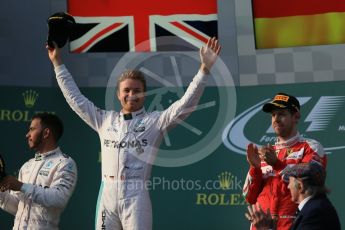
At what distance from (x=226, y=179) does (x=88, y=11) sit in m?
2.08

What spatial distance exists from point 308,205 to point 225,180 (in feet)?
9.93

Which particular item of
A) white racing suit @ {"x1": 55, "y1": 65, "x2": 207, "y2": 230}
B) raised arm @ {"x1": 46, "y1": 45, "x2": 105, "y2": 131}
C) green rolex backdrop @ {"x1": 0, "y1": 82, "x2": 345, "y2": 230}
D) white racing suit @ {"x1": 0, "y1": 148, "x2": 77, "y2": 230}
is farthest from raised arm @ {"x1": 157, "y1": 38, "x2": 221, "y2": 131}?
green rolex backdrop @ {"x1": 0, "y1": 82, "x2": 345, "y2": 230}

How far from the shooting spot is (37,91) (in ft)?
20.9

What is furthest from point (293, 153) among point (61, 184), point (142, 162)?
point (61, 184)

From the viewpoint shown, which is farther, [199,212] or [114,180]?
[199,212]

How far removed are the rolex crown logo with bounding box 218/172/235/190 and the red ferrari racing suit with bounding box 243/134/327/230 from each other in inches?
78.1

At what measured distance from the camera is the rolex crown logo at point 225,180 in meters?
6.26

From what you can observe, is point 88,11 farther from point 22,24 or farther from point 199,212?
point 199,212

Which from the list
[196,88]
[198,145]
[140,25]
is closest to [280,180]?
[196,88]

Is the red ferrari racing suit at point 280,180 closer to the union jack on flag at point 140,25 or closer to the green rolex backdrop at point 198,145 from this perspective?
the green rolex backdrop at point 198,145

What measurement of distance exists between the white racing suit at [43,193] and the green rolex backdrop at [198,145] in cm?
199

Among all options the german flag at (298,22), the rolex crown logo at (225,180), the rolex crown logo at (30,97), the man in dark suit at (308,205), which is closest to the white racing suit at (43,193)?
the man in dark suit at (308,205)

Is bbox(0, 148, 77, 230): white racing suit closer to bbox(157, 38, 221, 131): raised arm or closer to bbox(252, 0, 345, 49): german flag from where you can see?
bbox(157, 38, 221, 131): raised arm

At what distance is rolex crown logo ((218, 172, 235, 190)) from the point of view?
6258 mm
